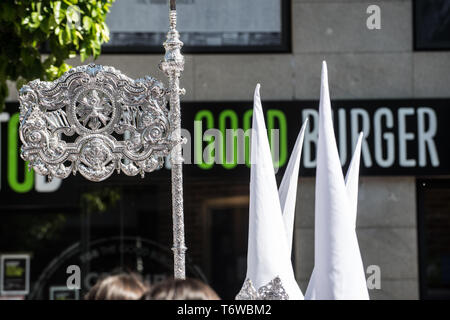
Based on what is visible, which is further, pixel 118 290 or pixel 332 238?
pixel 332 238

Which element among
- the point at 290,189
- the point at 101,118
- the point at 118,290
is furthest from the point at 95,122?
the point at 118,290

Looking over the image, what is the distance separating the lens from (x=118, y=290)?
3.47 m

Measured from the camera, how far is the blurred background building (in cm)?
955

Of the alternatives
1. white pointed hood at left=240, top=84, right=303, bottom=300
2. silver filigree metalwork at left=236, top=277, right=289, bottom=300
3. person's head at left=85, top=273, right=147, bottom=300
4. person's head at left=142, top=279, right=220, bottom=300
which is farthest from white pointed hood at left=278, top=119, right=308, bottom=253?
person's head at left=142, top=279, right=220, bottom=300

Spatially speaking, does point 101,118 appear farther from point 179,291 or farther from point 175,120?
point 179,291

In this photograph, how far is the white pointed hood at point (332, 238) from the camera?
15.4 feet

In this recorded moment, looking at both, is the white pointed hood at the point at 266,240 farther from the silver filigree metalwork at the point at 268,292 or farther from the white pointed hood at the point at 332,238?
the white pointed hood at the point at 332,238

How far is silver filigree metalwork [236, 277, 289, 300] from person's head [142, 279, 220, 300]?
1.63m

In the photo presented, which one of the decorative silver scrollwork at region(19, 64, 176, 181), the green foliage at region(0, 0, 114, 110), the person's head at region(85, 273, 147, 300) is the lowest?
the person's head at region(85, 273, 147, 300)

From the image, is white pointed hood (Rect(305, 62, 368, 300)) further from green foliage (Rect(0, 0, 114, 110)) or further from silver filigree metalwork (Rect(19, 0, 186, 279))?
green foliage (Rect(0, 0, 114, 110))

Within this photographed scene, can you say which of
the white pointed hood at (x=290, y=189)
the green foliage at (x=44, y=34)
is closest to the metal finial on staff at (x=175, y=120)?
the white pointed hood at (x=290, y=189)

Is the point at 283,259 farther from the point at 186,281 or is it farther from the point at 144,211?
the point at 144,211

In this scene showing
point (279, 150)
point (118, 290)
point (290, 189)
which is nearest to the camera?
point (118, 290)

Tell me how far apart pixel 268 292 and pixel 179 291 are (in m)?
1.78
